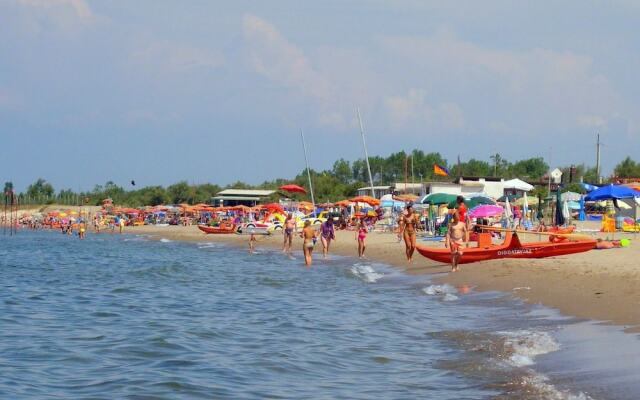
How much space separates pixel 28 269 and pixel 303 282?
40.8ft

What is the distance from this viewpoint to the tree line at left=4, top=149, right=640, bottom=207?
276 feet

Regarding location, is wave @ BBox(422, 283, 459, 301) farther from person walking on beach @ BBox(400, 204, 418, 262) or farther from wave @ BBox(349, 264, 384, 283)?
person walking on beach @ BBox(400, 204, 418, 262)

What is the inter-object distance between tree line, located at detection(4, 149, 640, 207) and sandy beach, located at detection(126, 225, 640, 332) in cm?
4259

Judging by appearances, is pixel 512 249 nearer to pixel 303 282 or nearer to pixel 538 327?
pixel 303 282

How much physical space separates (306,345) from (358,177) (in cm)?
9030

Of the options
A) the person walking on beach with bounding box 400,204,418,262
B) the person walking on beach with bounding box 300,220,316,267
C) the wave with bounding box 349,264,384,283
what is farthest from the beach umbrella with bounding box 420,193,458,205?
the person walking on beach with bounding box 400,204,418,262

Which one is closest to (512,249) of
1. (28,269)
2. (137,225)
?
(28,269)

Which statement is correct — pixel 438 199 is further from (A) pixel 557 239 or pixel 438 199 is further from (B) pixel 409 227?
(A) pixel 557 239

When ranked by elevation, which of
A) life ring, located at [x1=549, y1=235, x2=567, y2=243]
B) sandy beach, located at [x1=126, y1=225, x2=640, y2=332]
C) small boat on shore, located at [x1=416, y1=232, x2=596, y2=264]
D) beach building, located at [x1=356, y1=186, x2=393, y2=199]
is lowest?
sandy beach, located at [x1=126, y1=225, x2=640, y2=332]

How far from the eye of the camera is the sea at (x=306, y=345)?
8695 mm

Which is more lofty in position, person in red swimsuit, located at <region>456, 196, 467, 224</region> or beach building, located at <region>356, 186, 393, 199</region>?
beach building, located at <region>356, 186, 393, 199</region>

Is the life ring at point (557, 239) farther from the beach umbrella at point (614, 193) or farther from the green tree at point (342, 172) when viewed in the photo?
the green tree at point (342, 172)

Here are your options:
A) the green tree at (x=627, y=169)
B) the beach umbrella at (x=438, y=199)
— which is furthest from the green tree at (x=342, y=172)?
the beach umbrella at (x=438, y=199)

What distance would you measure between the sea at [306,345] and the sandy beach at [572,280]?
399 mm
